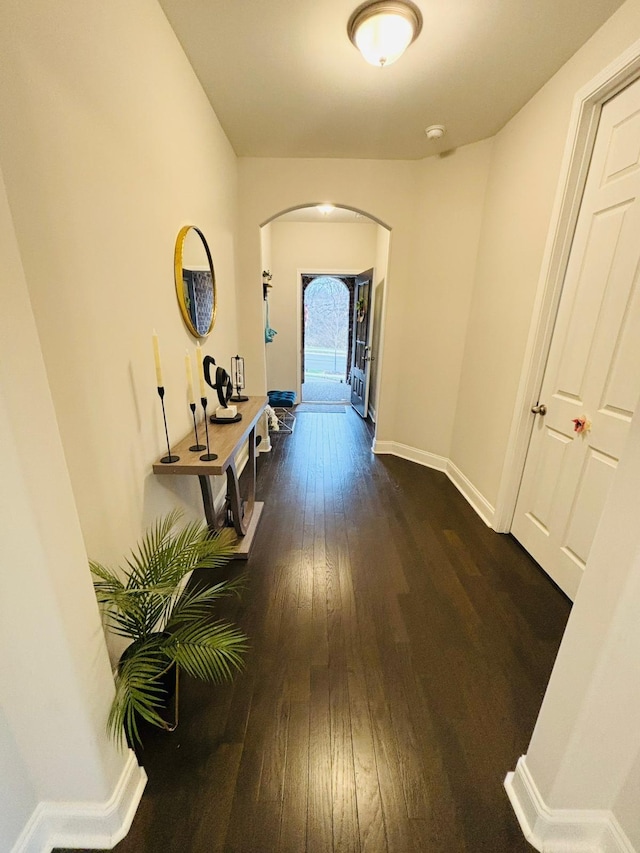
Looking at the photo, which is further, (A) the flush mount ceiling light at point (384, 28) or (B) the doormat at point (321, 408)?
(B) the doormat at point (321, 408)

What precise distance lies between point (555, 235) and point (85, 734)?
9.32 feet

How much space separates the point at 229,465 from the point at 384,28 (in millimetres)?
2163

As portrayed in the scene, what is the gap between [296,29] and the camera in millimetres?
1629

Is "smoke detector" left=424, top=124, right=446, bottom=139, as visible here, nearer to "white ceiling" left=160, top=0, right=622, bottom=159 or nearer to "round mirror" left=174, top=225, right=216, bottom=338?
"white ceiling" left=160, top=0, right=622, bottom=159

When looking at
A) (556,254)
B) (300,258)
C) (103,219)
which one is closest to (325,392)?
(300,258)

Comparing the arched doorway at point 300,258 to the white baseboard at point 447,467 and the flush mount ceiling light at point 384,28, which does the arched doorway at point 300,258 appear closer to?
the white baseboard at point 447,467

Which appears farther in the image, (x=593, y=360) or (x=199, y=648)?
(x=593, y=360)

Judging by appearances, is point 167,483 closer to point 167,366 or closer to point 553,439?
point 167,366

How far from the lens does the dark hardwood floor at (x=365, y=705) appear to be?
100 centimetres

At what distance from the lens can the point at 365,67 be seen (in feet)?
6.16

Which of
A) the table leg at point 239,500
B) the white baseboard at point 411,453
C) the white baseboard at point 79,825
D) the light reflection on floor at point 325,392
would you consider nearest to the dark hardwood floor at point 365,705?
the white baseboard at point 79,825

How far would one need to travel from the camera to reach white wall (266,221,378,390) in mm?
5254

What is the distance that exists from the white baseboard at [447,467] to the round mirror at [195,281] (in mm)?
2311

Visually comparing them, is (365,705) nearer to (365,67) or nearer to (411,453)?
(411,453)
